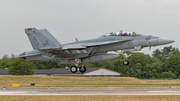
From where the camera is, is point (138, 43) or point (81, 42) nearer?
point (138, 43)

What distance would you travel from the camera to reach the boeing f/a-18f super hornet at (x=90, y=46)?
93.0 ft

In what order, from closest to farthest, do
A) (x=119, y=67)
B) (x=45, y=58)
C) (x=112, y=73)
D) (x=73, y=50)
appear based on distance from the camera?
(x=73, y=50) → (x=45, y=58) → (x=112, y=73) → (x=119, y=67)

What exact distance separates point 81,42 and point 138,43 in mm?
6551

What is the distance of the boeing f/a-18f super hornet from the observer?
2834 cm

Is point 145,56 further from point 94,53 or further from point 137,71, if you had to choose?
point 94,53

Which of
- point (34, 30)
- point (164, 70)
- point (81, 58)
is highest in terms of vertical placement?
point (34, 30)

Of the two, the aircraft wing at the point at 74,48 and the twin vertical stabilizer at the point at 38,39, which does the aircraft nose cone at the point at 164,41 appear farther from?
the twin vertical stabilizer at the point at 38,39

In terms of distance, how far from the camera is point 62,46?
31016 millimetres

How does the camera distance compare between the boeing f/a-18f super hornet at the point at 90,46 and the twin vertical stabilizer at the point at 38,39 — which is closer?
the boeing f/a-18f super hornet at the point at 90,46

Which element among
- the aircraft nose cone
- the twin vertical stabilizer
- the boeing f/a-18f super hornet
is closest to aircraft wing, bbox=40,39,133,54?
the boeing f/a-18f super hornet


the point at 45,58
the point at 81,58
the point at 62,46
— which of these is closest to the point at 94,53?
the point at 81,58

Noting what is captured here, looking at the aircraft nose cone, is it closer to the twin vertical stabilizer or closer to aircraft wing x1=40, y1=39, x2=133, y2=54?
aircraft wing x1=40, y1=39, x2=133, y2=54

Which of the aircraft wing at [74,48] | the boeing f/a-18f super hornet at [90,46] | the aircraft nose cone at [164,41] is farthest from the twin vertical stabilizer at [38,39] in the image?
the aircraft nose cone at [164,41]

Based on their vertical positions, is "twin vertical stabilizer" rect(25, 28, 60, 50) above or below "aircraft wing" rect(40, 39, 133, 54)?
above
